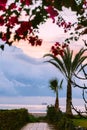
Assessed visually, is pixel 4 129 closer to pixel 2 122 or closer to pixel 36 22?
pixel 2 122

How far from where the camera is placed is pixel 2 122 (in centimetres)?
2680

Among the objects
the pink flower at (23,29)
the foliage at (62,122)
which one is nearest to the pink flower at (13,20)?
the pink flower at (23,29)

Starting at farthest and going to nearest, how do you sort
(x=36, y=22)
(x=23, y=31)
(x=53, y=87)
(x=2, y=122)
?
(x=53, y=87)
(x=2, y=122)
(x=23, y=31)
(x=36, y=22)

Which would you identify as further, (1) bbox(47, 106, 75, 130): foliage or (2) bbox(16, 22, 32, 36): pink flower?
(1) bbox(47, 106, 75, 130): foliage

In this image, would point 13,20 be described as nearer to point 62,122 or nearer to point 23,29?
point 23,29

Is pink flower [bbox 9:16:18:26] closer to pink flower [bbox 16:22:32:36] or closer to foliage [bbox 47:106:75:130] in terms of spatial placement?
pink flower [bbox 16:22:32:36]

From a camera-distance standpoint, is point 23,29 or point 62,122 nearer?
point 23,29

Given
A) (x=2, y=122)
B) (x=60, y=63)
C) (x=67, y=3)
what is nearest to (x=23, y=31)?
(x=67, y=3)

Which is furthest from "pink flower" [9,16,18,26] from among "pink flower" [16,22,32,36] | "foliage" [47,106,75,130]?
"foliage" [47,106,75,130]

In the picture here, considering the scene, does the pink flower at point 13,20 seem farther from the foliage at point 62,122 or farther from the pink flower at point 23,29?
the foliage at point 62,122

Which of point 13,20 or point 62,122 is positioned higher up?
point 62,122

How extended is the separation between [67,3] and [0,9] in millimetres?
1012

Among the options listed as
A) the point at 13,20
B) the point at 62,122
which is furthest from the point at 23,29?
the point at 62,122

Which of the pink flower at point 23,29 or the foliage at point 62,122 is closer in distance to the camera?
the pink flower at point 23,29
